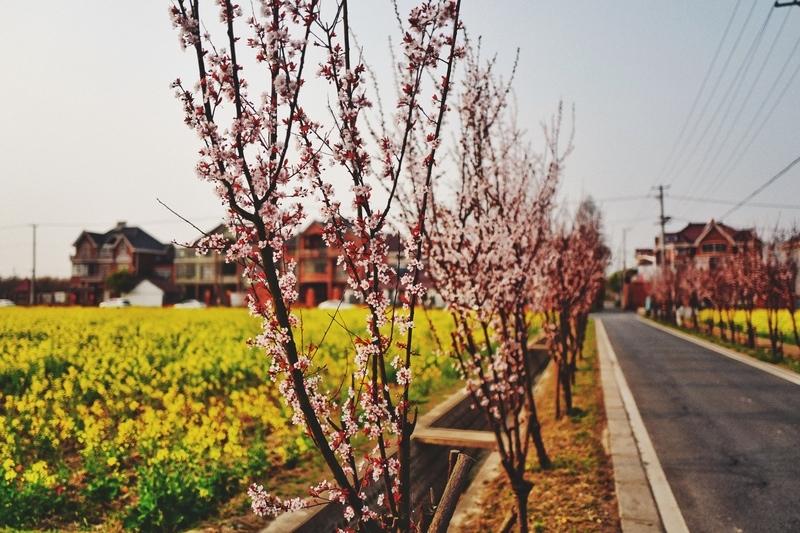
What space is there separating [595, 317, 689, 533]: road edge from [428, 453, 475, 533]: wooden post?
3541mm

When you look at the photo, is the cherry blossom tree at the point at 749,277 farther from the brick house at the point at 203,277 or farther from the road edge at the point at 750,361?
the brick house at the point at 203,277

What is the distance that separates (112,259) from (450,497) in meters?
88.1

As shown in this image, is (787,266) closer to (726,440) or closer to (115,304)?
(726,440)

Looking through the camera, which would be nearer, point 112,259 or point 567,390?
point 567,390

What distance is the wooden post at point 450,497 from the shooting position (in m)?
2.52

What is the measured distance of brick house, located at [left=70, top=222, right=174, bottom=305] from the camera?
7806cm

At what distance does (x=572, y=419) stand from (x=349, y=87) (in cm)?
909

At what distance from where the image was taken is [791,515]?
19.1ft

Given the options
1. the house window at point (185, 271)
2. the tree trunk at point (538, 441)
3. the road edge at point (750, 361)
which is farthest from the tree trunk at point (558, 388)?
the house window at point (185, 271)

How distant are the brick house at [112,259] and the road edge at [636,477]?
248 feet

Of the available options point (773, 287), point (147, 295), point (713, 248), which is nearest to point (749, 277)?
point (773, 287)

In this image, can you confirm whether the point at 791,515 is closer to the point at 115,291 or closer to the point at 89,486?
the point at 89,486

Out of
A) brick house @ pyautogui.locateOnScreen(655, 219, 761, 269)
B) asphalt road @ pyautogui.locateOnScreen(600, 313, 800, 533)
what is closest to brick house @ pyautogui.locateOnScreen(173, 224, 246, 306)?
brick house @ pyautogui.locateOnScreen(655, 219, 761, 269)

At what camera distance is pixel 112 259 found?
79625mm
